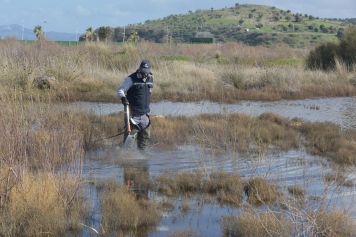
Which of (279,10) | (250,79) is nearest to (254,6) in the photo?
(279,10)

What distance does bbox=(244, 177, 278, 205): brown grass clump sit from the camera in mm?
8297

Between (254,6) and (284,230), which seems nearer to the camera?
(284,230)

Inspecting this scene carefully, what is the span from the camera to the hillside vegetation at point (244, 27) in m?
79.9

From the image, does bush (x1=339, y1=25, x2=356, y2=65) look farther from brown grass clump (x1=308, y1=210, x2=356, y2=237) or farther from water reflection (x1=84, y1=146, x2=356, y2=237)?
brown grass clump (x1=308, y1=210, x2=356, y2=237)

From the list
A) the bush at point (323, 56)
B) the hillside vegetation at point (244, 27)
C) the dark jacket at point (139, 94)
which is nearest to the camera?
the dark jacket at point (139, 94)

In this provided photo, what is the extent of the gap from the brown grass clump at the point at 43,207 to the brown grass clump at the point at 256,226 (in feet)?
6.42

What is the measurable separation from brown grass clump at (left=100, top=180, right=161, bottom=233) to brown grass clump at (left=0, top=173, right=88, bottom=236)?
34 cm

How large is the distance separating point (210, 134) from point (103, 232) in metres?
6.19

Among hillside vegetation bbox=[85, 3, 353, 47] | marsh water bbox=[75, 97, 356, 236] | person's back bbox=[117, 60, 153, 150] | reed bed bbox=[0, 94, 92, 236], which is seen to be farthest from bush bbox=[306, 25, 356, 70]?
hillside vegetation bbox=[85, 3, 353, 47]

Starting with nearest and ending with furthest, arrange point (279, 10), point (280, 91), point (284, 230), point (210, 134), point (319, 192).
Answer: point (284, 230) < point (319, 192) < point (210, 134) < point (280, 91) < point (279, 10)

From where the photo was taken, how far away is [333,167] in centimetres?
1043

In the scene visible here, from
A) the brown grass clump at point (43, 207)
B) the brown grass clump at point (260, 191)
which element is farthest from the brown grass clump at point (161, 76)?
the brown grass clump at point (43, 207)

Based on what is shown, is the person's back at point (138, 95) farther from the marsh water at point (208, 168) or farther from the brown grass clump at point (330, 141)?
the brown grass clump at point (330, 141)

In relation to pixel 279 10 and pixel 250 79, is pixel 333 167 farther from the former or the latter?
pixel 279 10
